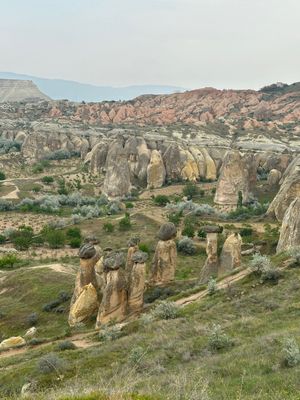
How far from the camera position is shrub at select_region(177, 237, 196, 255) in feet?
110

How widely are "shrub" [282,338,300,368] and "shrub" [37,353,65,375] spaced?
511 centimetres

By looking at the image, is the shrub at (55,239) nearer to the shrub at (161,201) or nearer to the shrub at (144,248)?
the shrub at (144,248)

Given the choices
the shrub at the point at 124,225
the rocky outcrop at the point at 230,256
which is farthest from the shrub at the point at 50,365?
the shrub at the point at 124,225

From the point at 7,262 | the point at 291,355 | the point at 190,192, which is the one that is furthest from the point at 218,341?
the point at 190,192

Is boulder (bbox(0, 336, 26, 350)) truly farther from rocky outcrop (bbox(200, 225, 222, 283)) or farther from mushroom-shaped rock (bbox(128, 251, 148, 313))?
rocky outcrop (bbox(200, 225, 222, 283))

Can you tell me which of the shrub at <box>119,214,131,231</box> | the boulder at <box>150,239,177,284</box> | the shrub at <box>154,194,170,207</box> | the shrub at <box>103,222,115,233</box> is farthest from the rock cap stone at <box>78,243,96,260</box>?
the shrub at <box>154,194,170,207</box>

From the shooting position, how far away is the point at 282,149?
234ft

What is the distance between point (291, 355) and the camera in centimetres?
930

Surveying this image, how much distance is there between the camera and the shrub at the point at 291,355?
9.22m

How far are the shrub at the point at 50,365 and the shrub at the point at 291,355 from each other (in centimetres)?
511

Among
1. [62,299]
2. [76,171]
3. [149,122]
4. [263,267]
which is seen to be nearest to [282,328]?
[263,267]

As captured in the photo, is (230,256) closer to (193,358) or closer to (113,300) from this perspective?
(113,300)

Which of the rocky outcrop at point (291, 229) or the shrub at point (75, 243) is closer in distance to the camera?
the rocky outcrop at point (291, 229)

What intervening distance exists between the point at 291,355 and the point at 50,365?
18.3 ft
